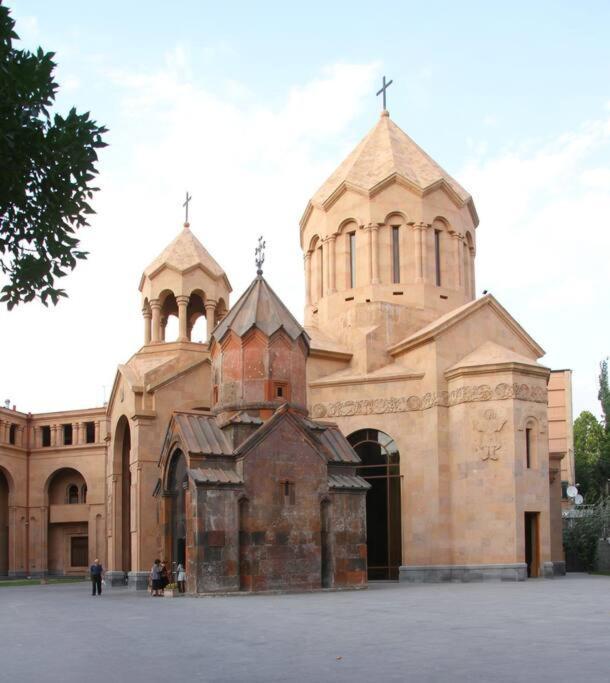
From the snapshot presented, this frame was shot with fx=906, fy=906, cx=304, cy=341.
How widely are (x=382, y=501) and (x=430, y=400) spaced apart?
341 centimetres

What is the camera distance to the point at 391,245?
30.8 m

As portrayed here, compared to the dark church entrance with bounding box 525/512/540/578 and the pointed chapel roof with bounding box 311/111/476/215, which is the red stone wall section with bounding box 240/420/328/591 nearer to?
the dark church entrance with bounding box 525/512/540/578

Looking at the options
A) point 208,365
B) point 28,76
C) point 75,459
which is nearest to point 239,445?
point 208,365

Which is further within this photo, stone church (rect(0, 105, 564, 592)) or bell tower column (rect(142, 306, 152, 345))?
bell tower column (rect(142, 306, 152, 345))

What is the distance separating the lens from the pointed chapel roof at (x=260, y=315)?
78.1 feet

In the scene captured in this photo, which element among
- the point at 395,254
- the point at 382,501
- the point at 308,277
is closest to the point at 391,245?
the point at 395,254

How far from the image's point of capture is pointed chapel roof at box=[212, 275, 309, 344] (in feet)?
78.1

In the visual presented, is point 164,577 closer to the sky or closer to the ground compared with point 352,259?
closer to the ground

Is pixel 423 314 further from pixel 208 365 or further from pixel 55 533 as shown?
pixel 55 533

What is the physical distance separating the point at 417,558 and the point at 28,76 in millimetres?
20219

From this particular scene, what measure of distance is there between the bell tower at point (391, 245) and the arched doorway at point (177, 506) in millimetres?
9133

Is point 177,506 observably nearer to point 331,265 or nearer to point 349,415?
point 349,415

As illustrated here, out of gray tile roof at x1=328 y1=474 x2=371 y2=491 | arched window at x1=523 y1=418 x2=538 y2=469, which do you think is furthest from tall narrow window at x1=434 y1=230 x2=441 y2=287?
gray tile roof at x1=328 y1=474 x2=371 y2=491

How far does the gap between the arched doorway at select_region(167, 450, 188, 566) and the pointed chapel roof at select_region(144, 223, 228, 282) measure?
11340 millimetres
